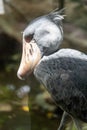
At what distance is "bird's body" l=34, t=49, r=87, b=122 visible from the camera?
0.63 metres

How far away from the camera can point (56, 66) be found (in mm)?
644

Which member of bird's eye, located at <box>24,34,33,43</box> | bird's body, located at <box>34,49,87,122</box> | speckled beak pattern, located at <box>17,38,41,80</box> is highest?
bird's eye, located at <box>24,34,33,43</box>

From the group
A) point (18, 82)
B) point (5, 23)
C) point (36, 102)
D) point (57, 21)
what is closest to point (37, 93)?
point (36, 102)

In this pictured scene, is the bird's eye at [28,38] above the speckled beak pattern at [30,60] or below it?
above

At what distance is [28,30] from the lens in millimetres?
664

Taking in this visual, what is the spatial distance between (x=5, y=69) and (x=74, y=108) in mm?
1741

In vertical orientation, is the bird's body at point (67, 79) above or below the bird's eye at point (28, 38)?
below

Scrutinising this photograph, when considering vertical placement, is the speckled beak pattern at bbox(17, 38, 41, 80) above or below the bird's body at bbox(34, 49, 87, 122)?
above

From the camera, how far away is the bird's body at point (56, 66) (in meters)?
0.64

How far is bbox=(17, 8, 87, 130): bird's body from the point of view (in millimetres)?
636

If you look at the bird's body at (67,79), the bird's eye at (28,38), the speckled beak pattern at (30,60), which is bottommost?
the bird's body at (67,79)

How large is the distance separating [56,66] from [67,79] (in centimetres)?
3

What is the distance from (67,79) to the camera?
636mm

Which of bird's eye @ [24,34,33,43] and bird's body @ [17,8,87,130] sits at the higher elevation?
bird's eye @ [24,34,33,43]
